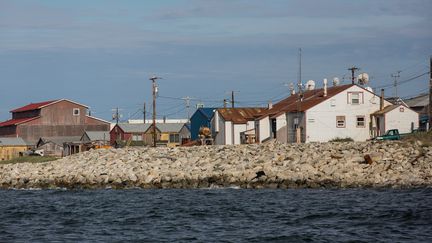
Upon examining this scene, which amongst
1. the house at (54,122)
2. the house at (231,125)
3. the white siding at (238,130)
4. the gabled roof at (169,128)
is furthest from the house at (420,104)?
the house at (54,122)

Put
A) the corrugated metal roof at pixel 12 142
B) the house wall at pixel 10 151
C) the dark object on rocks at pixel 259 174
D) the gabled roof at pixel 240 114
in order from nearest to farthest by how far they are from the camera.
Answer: the dark object on rocks at pixel 259 174
the gabled roof at pixel 240 114
the house wall at pixel 10 151
the corrugated metal roof at pixel 12 142

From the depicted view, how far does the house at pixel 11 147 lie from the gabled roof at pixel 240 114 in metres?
32.2

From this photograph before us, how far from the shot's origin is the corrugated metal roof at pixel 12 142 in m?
95.9

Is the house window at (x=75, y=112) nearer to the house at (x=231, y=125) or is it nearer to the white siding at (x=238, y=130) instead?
the house at (x=231, y=125)

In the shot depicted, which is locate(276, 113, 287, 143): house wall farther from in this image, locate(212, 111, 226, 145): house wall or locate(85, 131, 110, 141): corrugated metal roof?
locate(85, 131, 110, 141): corrugated metal roof

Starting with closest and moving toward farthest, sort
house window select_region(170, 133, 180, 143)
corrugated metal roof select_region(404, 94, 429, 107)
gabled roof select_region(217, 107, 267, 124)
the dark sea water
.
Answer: the dark sea water → gabled roof select_region(217, 107, 267, 124) → corrugated metal roof select_region(404, 94, 429, 107) → house window select_region(170, 133, 180, 143)

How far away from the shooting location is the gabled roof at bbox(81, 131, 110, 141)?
96500mm

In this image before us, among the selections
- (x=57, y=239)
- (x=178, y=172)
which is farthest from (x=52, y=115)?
(x=57, y=239)

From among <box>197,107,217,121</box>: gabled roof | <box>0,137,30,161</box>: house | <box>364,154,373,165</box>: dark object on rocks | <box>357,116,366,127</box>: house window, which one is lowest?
<box>364,154,373,165</box>: dark object on rocks

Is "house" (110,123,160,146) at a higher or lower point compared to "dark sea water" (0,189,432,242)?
higher

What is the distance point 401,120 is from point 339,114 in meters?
4.94

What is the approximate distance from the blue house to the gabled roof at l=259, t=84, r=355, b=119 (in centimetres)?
782

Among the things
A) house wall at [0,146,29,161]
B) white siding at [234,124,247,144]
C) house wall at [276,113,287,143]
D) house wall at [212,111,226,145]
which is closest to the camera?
house wall at [276,113,287,143]

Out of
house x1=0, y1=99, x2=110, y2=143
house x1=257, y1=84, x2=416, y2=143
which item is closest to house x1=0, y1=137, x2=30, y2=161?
house x1=0, y1=99, x2=110, y2=143
